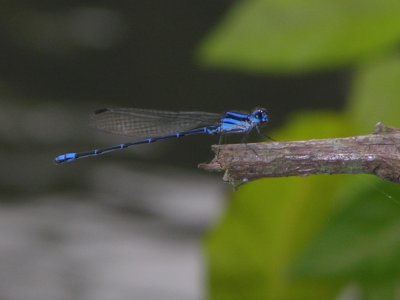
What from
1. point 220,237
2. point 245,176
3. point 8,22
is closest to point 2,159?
point 8,22

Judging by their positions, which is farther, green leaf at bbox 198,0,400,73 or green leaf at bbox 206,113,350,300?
green leaf at bbox 206,113,350,300

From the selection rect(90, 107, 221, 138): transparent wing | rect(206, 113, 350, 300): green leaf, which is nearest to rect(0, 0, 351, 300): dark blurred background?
rect(90, 107, 221, 138): transparent wing

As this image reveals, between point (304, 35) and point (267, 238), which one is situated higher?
point (304, 35)

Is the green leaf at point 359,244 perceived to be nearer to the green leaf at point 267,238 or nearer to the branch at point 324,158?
the green leaf at point 267,238

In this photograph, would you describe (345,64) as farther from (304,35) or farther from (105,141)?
(105,141)

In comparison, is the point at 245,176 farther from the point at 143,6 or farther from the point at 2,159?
the point at 143,6

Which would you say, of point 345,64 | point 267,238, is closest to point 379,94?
point 345,64

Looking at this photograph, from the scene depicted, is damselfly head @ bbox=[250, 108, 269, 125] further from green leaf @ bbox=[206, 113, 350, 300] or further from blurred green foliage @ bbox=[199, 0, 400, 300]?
blurred green foliage @ bbox=[199, 0, 400, 300]
